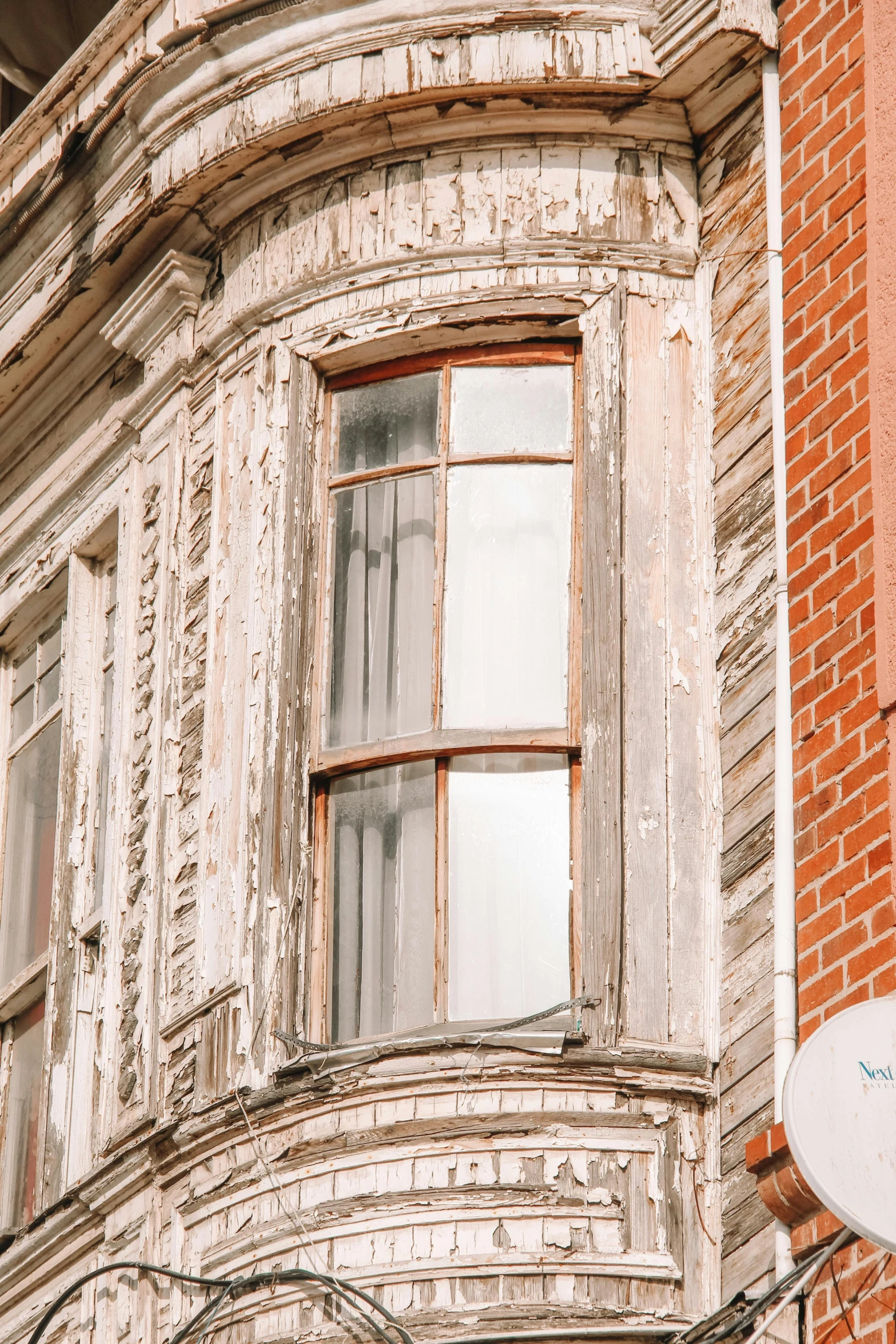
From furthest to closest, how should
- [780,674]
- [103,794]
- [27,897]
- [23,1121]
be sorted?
[27,897]
[23,1121]
[103,794]
[780,674]

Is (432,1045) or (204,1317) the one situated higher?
(432,1045)

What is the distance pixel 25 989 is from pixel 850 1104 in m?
4.80

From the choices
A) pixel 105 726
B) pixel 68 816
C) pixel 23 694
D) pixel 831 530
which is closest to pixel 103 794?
pixel 68 816

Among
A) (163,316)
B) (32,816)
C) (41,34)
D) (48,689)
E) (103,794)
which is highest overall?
(41,34)

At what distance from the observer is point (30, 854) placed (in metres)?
10.3

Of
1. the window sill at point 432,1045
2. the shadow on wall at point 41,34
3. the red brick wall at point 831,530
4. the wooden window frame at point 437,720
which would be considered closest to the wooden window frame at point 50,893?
the wooden window frame at point 437,720

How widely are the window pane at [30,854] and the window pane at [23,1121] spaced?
1.00 feet

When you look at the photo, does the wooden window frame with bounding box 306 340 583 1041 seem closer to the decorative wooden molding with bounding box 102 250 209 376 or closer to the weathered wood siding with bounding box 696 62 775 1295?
the weathered wood siding with bounding box 696 62 775 1295

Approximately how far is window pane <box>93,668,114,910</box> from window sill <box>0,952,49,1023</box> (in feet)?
1.58

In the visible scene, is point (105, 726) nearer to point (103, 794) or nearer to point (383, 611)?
point (103, 794)

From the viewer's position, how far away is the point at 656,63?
327 inches

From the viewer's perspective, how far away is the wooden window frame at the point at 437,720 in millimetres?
7816

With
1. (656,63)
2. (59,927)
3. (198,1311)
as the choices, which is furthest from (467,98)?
(198,1311)

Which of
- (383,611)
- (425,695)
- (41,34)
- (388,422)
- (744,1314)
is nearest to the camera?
(744,1314)
